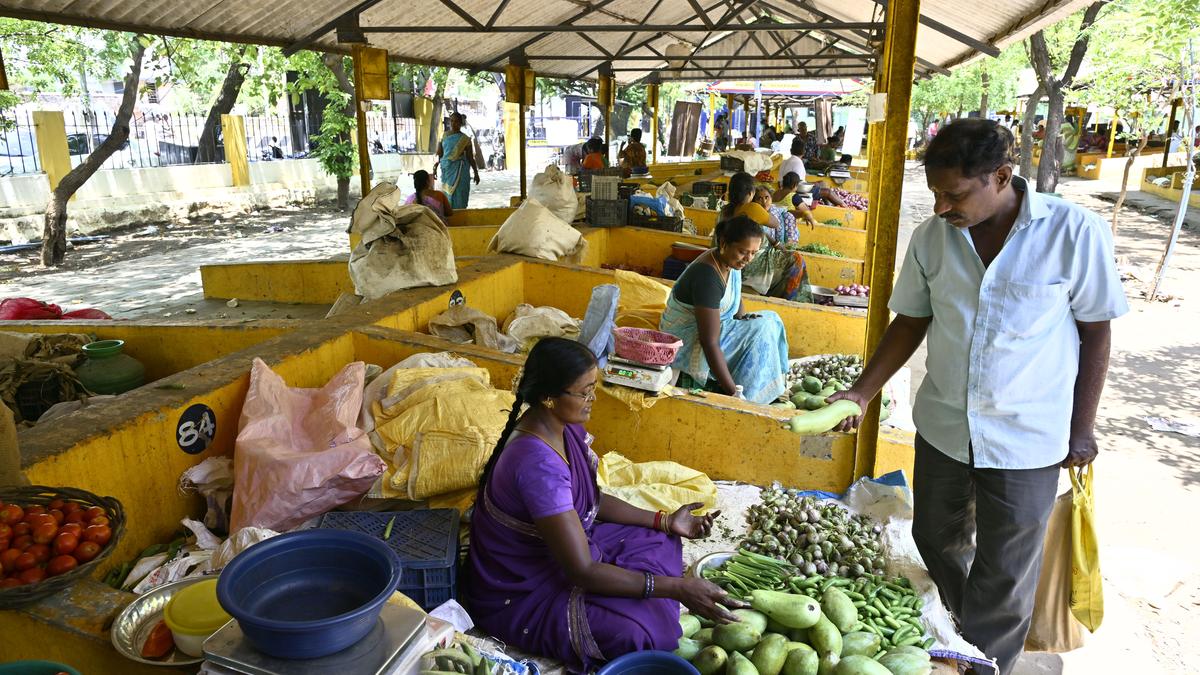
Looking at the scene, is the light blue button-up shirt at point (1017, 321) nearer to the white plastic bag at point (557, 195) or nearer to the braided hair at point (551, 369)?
the braided hair at point (551, 369)

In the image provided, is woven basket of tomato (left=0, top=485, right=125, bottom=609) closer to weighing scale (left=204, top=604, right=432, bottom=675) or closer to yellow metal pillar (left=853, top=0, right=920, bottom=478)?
weighing scale (left=204, top=604, right=432, bottom=675)

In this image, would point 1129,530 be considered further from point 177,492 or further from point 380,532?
point 177,492

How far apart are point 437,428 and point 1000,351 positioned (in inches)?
89.9

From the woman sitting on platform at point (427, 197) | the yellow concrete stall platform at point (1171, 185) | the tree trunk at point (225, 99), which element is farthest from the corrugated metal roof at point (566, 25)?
the yellow concrete stall platform at point (1171, 185)

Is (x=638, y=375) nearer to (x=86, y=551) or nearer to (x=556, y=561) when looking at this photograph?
(x=556, y=561)

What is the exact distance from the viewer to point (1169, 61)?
10.4m

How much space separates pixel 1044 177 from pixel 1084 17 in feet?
11.4

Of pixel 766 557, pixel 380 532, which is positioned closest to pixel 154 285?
pixel 380 532

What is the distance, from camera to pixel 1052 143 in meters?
16.3

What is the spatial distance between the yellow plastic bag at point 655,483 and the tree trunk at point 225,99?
11.6m

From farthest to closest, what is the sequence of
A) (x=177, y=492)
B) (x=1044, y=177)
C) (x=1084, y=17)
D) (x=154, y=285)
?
(x=1044, y=177), (x=1084, y=17), (x=154, y=285), (x=177, y=492)

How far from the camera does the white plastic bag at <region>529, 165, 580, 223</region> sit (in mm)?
8359

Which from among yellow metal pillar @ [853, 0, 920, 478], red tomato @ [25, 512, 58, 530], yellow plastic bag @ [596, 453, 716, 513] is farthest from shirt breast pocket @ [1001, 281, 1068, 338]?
red tomato @ [25, 512, 58, 530]

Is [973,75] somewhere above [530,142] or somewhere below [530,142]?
above
